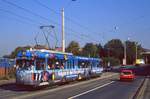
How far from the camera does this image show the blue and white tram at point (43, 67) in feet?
94.7

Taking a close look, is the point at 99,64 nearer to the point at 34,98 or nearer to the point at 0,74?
the point at 0,74

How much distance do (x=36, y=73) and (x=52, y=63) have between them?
390 cm

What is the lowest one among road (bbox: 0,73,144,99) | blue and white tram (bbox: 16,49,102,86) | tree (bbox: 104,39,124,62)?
road (bbox: 0,73,144,99)

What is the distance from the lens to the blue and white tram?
94.7ft

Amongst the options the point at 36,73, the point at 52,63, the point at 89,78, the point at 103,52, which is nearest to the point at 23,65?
the point at 36,73

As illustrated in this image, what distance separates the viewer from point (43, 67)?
3066 cm

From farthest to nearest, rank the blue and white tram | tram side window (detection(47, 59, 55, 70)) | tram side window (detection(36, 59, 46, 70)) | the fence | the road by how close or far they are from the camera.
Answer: the fence → tram side window (detection(47, 59, 55, 70)) → tram side window (detection(36, 59, 46, 70)) → the blue and white tram → the road

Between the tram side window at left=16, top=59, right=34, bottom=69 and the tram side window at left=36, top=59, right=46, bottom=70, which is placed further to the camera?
the tram side window at left=36, top=59, right=46, bottom=70

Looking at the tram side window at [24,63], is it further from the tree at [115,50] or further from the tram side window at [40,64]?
the tree at [115,50]

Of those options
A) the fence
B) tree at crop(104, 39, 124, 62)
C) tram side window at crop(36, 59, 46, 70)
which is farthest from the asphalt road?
tree at crop(104, 39, 124, 62)

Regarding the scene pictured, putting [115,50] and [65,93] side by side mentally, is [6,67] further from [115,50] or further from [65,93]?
[115,50]

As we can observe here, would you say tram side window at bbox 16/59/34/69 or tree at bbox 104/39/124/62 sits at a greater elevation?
tree at bbox 104/39/124/62

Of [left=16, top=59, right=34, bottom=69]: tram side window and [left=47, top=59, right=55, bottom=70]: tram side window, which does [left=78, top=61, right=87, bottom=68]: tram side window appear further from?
[left=16, top=59, right=34, bottom=69]: tram side window

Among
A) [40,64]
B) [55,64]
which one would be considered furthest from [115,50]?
[40,64]
